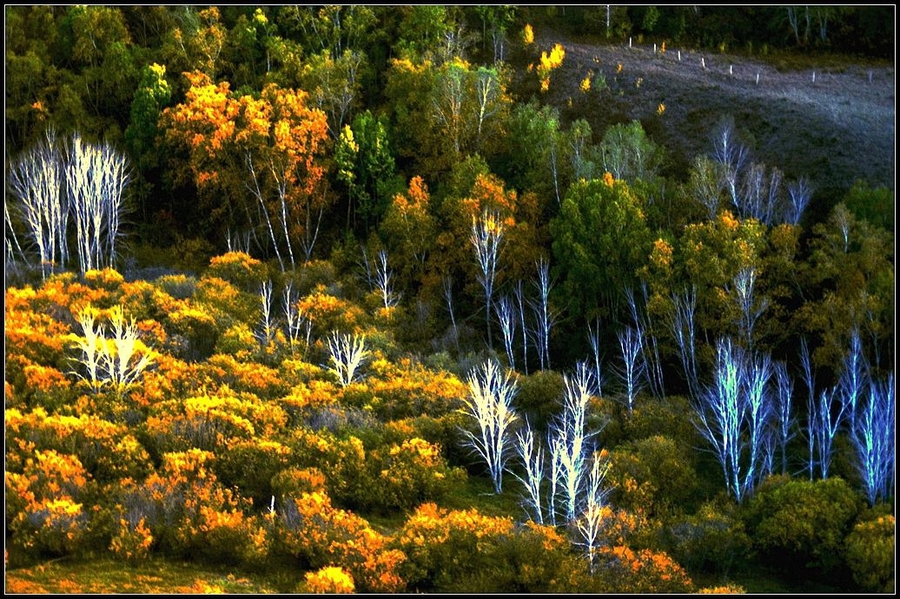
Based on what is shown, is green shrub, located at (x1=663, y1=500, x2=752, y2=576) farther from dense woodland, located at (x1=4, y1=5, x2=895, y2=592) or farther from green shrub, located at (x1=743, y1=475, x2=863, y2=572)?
green shrub, located at (x1=743, y1=475, x2=863, y2=572)

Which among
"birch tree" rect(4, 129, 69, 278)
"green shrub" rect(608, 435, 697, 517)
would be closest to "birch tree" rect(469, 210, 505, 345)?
"green shrub" rect(608, 435, 697, 517)

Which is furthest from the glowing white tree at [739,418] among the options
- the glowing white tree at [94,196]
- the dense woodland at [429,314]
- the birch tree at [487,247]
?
the glowing white tree at [94,196]

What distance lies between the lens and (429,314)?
50.5m

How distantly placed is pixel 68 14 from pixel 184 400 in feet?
152

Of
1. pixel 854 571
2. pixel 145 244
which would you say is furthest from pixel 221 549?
pixel 145 244

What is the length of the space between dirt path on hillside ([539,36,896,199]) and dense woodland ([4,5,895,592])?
128 cm

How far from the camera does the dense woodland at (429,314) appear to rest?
94.3 feet

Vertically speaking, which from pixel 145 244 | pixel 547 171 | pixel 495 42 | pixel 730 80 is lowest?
pixel 145 244

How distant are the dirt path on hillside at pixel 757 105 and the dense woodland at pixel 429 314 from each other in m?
1.28

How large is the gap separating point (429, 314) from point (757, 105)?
27511mm

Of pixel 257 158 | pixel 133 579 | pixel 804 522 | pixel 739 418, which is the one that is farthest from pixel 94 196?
pixel 804 522

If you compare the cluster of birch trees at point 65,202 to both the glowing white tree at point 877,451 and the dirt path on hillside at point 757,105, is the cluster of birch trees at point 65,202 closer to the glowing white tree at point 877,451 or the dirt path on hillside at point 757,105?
the dirt path on hillside at point 757,105

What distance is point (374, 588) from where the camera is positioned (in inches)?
1028

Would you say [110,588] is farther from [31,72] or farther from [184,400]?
[31,72]
